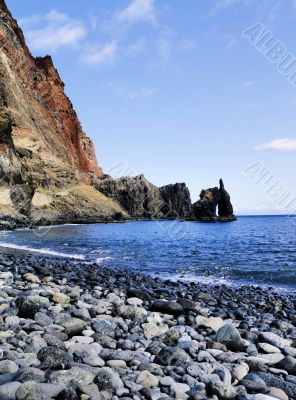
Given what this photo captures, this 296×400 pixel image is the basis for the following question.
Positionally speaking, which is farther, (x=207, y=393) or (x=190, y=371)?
(x=190, y=371)

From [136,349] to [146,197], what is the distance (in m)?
142

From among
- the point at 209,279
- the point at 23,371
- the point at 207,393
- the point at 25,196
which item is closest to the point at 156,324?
the point at 207,393

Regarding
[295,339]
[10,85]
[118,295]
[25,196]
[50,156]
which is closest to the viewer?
[295,339]

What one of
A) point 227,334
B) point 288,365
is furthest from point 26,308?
point 288,365

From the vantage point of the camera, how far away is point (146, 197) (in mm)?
148375

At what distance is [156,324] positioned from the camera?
7.79 meters

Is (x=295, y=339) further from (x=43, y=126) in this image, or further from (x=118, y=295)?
(x=43, y=126)

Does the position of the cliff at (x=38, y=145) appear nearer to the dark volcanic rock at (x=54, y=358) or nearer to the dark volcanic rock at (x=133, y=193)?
the dark volcanic rock at (x=133, y=193)

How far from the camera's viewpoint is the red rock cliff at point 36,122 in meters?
84.9

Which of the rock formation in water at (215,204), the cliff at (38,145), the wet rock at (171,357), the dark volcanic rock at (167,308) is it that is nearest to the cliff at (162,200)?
the rock formation in water at (215,204)

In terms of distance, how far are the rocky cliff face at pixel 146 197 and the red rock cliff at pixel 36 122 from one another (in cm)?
1128

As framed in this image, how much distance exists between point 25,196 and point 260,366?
5954cm

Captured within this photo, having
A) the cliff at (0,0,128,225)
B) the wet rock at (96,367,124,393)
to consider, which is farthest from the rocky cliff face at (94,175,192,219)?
the wet rock at (96,367,124,393)

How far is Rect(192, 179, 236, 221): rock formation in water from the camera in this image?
14538 cm
